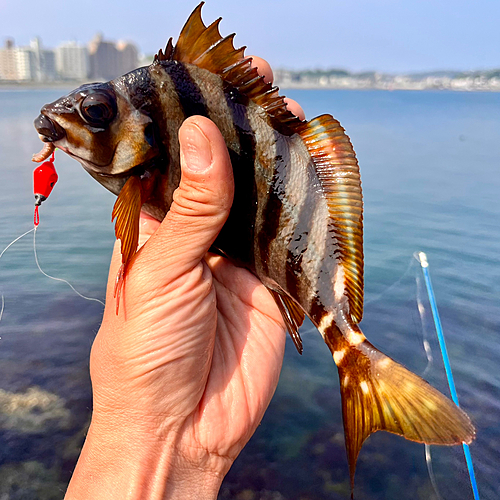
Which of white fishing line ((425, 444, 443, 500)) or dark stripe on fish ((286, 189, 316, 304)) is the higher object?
dark stripe on fish ((286, 189, 316, 304))

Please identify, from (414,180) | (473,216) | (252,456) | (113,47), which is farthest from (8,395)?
(113,47)

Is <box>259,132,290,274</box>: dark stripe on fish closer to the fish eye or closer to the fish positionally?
the fish

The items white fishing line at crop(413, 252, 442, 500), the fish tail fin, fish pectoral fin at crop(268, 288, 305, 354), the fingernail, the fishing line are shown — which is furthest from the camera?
the fishing line

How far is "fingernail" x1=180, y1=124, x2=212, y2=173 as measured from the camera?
1875 millimetres

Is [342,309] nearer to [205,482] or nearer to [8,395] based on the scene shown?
[205,482]

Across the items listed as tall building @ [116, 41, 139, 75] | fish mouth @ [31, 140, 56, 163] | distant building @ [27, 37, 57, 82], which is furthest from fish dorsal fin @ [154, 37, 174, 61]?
distant building @ [27, 37, 57, 82]

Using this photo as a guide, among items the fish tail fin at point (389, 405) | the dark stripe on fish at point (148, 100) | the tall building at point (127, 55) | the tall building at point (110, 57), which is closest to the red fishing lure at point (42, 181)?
the dark stripe on fish at point (148, 100)

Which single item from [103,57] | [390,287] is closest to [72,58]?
[103,57]

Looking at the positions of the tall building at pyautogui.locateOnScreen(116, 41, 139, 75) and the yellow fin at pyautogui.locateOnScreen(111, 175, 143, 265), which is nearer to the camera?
the yellow fin at pyautogui.locateOnScreen(111, 175, 143, 265)

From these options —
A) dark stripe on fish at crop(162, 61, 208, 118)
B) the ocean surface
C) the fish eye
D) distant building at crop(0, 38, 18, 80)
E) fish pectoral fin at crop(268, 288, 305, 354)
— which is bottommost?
distant building at crop(0, 38, 18, 80)

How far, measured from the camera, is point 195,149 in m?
1.89

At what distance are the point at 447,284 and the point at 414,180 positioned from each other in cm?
815

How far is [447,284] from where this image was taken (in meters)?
7.64

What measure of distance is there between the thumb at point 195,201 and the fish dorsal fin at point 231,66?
0.24 metres
